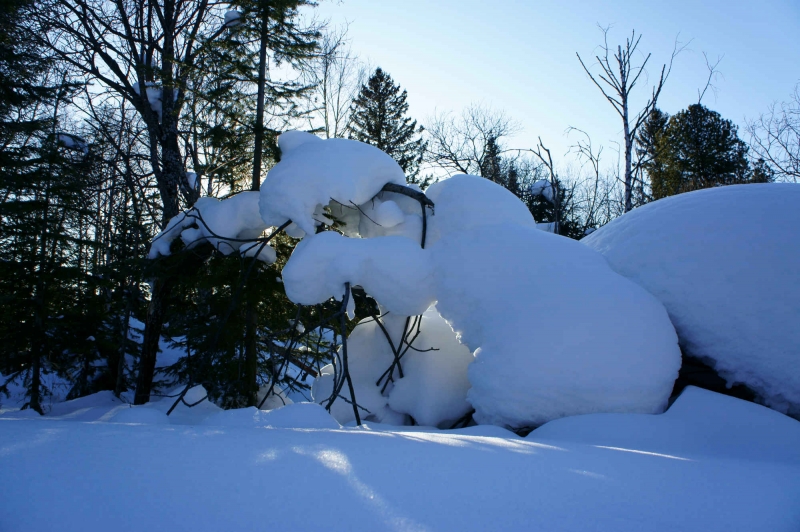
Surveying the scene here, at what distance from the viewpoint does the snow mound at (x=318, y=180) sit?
12.7 ft

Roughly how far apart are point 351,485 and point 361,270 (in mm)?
2495

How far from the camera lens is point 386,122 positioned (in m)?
21.1

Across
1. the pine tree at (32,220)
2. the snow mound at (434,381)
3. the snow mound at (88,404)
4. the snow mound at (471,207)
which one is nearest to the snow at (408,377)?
the snow mound at (434,381)

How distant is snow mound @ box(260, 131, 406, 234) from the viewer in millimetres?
3859

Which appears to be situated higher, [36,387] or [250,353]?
[250,353]

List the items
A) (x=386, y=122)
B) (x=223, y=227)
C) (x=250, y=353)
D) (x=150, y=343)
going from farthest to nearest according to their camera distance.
A: (x=386, y=122)
(x=150, y=343)
(x=250, y=353)
(x=223, y=227)

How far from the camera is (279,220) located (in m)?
4.14

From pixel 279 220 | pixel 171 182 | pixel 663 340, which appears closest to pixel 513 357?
pixel 663 340

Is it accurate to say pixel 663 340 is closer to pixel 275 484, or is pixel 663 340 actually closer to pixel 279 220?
pixel 275 484

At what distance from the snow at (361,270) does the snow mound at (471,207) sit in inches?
22.0

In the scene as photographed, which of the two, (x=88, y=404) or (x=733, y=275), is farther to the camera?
(x=88, y=404)

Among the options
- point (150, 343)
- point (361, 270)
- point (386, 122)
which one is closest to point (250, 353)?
point (150, 343)

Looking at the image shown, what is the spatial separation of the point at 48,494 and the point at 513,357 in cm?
254

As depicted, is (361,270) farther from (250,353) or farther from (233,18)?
(233,18)
